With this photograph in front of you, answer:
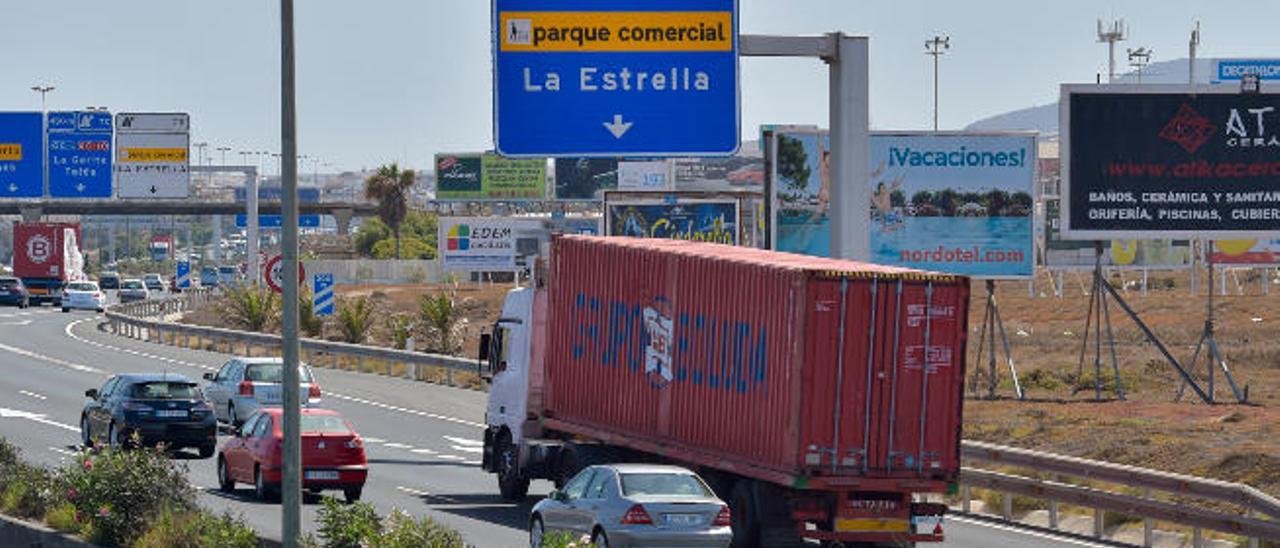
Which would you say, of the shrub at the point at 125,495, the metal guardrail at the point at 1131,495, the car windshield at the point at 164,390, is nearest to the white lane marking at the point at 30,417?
the car windshield at the point at 164,390

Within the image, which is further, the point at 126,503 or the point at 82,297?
the point at 82,297

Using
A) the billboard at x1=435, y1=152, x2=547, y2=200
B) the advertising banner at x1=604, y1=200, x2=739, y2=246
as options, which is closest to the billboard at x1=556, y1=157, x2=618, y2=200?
the billboard at x1=435, y1=152, x2=547, y2=200

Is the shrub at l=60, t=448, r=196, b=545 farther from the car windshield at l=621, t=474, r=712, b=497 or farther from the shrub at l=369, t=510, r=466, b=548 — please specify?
the shrub at l=369, t=510, r=466, b=548

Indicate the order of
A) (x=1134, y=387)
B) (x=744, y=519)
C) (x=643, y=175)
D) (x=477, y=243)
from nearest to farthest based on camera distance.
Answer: (x=744, y=519), (x=1134, y=387), (x=477, y=243), (x=643, y=175)

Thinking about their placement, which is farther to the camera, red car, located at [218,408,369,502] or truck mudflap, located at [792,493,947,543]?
red car, located at [218,408,369,502]

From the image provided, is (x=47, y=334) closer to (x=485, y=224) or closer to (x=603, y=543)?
(x=485, y=224)

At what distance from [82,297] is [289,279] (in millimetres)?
90877

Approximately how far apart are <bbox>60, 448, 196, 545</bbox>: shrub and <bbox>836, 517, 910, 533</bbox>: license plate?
688 cm

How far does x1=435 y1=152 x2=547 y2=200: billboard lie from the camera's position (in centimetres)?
16750

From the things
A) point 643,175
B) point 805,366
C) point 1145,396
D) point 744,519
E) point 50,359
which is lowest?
point 50,359

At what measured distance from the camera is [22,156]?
269ft

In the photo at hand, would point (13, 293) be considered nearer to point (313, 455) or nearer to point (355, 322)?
point (355, 322)

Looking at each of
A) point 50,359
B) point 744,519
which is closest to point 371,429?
point 744,519

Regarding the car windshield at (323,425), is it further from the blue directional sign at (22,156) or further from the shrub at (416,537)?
the blue directional sign at (22,156)
